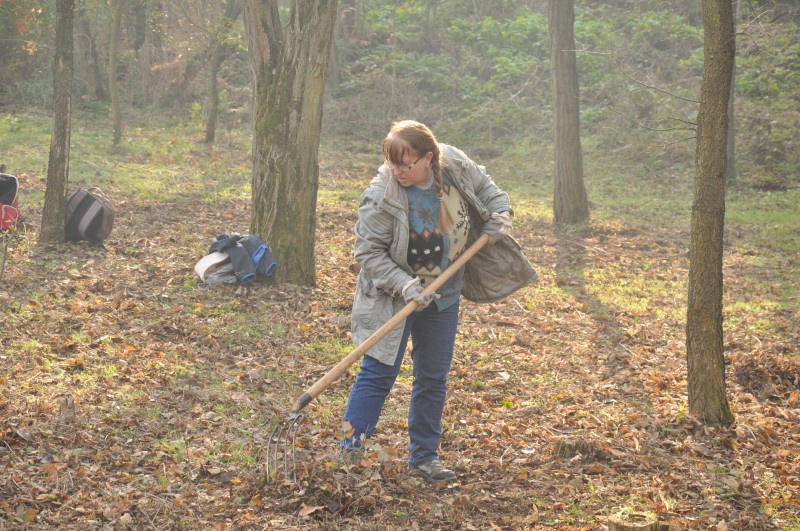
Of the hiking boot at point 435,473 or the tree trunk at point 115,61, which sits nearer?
the hiking boot at point 435,473

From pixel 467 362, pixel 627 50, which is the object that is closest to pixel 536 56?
pixel 627 50

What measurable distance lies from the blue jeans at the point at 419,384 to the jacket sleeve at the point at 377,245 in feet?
1.02

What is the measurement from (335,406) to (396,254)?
2.03 metres

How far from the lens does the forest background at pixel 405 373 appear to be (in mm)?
4406

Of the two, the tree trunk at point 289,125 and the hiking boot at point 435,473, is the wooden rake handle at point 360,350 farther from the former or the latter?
the tree trunk at point 289,125

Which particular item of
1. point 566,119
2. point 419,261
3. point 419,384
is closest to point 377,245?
point 419,261

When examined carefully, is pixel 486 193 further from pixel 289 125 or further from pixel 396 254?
pixel 289 125

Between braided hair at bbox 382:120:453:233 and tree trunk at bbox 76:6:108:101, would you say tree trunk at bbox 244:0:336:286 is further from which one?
tree trunk at bbox 76:6:108:101

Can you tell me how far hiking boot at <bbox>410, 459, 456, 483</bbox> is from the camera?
471 cm

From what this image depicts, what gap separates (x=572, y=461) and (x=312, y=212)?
4709 millimetres

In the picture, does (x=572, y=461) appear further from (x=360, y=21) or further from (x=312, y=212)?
(x=360, y=21)

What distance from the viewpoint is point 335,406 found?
6145 millimetres

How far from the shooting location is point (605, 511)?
174 inches

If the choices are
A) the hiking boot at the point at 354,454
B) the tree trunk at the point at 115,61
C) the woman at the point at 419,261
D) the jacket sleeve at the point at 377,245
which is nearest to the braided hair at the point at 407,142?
the woman at the point at 419,261
